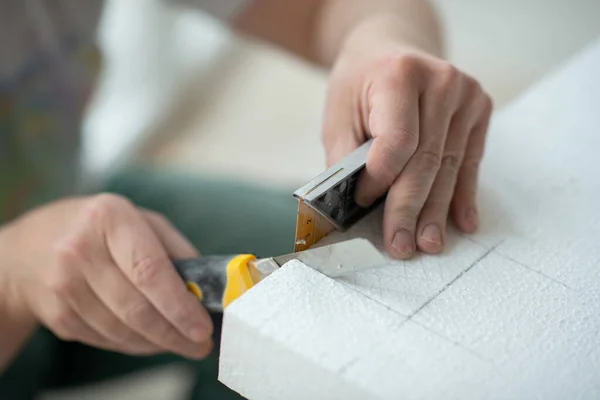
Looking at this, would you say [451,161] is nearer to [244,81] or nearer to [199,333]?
[199,333]

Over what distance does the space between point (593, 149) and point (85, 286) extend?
502 millimetres

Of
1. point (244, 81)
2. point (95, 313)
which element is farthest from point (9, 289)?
point (244, 81)

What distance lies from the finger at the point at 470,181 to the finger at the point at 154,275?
233 millimetres

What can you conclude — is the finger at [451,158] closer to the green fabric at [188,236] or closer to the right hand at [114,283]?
the right hand at [114,283]

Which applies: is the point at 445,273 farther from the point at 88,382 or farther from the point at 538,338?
the point at 88,382

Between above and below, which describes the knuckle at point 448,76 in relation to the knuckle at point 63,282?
above

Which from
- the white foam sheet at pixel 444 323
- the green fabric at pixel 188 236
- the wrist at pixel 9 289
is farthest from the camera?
the green fabric at pixel 188 236

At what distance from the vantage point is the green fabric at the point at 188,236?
860mm

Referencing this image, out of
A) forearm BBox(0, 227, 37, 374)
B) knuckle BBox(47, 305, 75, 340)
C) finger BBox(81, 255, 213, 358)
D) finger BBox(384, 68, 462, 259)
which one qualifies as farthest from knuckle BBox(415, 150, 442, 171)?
forearm BBox(0, 227, 37, 374)

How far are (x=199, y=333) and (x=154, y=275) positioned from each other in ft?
0.21

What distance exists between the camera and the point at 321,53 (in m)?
1.02

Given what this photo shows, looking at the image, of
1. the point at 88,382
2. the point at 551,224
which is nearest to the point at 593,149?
the point at 551,224

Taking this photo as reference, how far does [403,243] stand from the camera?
1.57 feet

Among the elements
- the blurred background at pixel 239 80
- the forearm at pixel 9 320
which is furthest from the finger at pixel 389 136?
the blurred background at pixel 239 80
